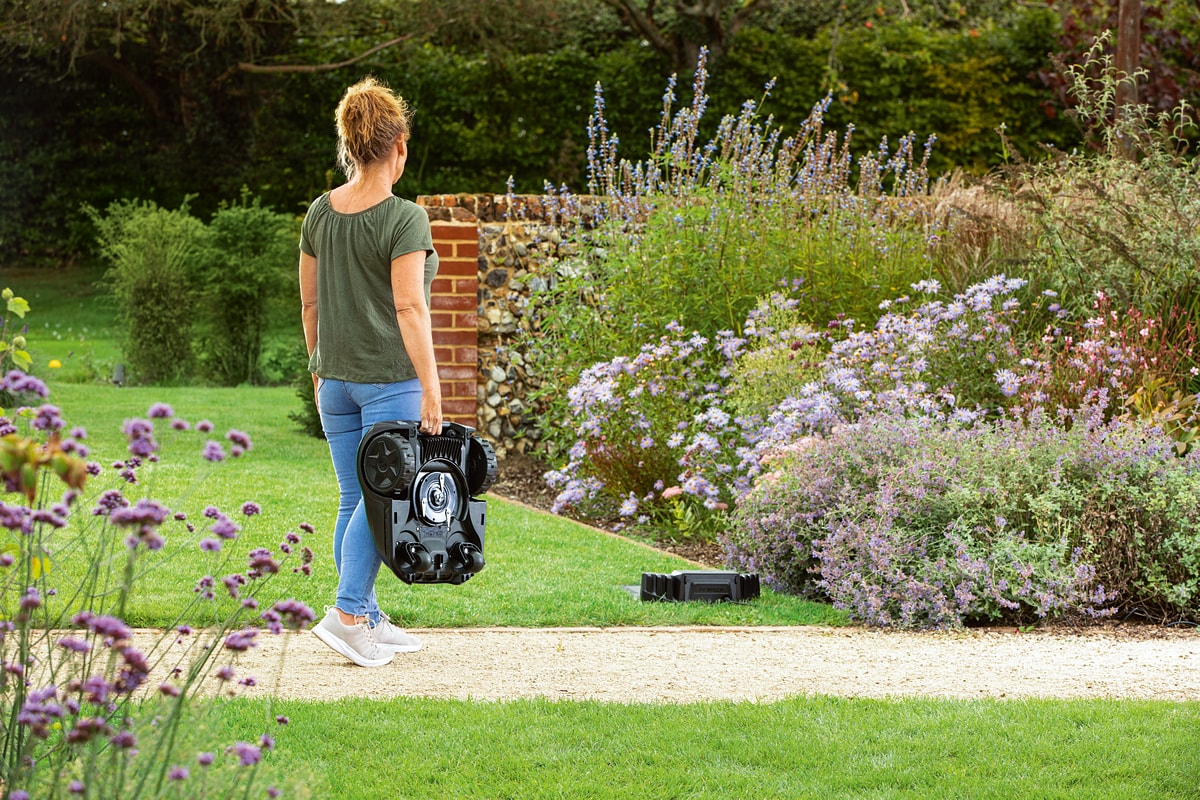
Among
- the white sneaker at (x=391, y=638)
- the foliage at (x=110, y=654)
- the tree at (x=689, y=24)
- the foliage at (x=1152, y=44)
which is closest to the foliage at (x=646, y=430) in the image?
the white sneaker at (x=391, y=638)

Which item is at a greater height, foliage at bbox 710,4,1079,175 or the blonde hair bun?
foliage at bbox 710,4,1079,175

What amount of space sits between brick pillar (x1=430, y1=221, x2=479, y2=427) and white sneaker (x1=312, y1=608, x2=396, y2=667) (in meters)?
4.37

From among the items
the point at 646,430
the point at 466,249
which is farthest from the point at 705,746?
the point at 466,249

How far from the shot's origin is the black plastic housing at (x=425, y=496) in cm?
385

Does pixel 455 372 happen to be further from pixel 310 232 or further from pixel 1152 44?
pixel 1152 44

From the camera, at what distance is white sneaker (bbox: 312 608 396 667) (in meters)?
4.02

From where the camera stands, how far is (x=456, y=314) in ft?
27.5

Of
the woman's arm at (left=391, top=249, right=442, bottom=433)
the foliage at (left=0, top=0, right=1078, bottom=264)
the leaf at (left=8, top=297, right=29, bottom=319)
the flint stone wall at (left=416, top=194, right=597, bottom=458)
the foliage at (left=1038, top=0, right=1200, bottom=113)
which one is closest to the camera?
the leaf at (left=8, top=297, right=29, bottom=319)

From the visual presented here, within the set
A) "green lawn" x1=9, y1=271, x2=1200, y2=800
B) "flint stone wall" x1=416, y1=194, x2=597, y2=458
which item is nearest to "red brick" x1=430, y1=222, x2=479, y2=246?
"flint stone wall" x1=416, y1=194, x2=597, y2=458

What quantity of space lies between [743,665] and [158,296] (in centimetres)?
1095

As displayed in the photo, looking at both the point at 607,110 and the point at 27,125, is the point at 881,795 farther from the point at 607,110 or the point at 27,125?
the point at 27,125

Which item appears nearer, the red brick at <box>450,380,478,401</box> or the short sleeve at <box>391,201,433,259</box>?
the short sleeve at <box>391,201,433,259</box>

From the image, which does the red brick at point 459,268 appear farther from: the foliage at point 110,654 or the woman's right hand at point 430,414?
the foliage at point 110,654

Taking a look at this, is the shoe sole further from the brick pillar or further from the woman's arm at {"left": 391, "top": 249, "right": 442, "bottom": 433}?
the brick pillar
